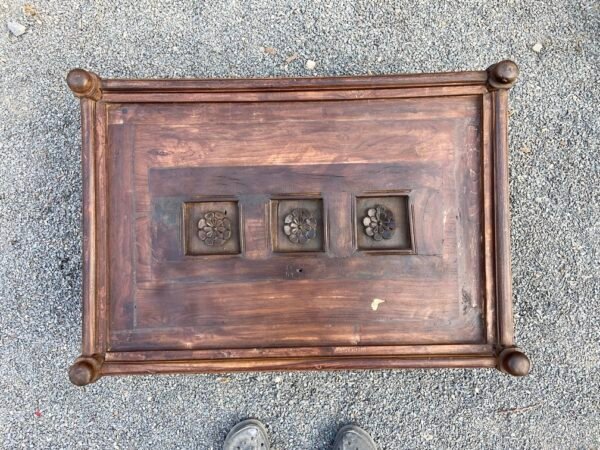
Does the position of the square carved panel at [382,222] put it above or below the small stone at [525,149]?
below

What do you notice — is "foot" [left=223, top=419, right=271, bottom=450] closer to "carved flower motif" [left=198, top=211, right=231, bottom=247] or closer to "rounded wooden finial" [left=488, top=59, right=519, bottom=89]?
"carved flower motif" [left=198, top=211, right=231, bottom=247]

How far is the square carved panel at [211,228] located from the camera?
4.13ft

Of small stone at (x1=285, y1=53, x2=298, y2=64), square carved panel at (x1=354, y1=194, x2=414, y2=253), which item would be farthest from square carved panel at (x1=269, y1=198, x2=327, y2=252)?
small stone at (x1=285, y1=53, x2=298, y2=64)

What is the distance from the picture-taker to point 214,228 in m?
1.26

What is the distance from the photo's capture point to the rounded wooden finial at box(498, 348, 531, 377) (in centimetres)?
112

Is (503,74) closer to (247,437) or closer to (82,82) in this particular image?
(82,82)

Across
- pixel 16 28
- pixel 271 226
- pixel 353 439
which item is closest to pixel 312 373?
pixel 353 439

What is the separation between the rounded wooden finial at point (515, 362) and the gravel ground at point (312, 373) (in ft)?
1.69

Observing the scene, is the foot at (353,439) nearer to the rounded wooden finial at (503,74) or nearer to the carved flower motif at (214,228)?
the carved flower motif at (214,228)

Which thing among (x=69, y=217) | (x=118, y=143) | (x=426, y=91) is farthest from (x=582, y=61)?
(x=69, y=217)

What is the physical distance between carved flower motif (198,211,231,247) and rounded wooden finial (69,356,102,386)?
45 centimetres

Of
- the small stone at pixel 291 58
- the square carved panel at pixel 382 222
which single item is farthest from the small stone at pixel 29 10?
the square carved panel at pixel 382 222

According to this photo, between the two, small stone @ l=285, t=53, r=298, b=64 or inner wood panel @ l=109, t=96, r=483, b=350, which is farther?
small stone @ l=285, t=53, r=298, b=64

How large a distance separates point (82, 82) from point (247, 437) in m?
1.32
